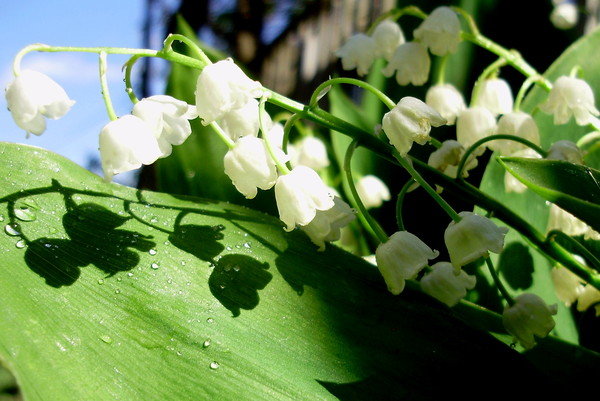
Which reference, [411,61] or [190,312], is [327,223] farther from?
[411,61]

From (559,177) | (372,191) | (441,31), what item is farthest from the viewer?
(372,191)

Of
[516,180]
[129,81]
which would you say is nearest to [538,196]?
[516,180]

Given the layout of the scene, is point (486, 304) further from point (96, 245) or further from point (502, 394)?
point (96, 245)

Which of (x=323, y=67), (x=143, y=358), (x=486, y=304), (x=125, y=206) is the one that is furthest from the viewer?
(x=323, y=67)

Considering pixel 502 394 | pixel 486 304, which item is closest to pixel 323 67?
pixel 486 304

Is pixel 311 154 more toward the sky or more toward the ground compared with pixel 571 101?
more toward the ground

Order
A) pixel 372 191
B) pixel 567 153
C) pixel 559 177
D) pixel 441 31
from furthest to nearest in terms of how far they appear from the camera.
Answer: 1. pixel 372 191
2. pixel 441 31
3. pixel 567 153
4. pixel 559 177

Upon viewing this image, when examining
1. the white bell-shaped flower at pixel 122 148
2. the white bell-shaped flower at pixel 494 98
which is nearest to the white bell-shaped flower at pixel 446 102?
the white bell-shaped flower at pixel 494 98
